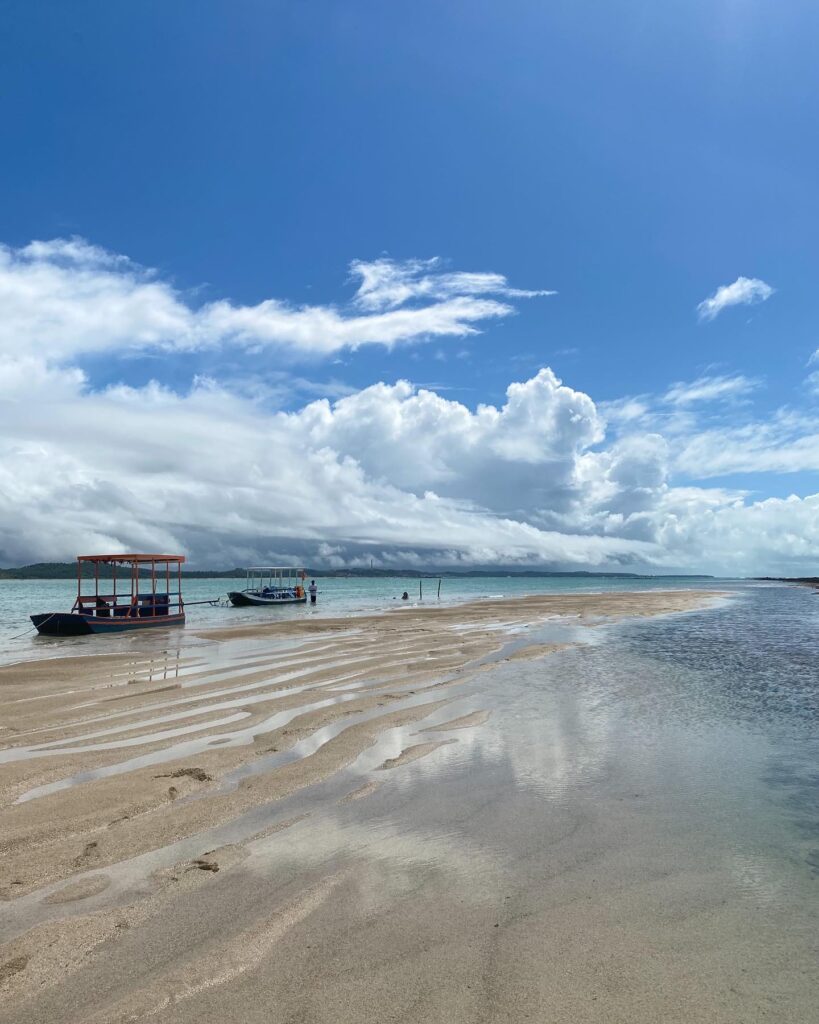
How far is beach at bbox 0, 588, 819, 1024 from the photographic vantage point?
446cm

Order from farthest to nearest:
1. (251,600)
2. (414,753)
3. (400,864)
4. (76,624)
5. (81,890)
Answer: (251,600) < (76,624) < (414,753) < (400,864) < (81,890)

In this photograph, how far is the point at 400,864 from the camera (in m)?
6.53

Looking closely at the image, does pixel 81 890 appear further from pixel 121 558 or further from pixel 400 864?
pixel 121 558

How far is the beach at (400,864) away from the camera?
4.46 metres

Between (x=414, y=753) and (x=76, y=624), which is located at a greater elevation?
(x=414, y=753)

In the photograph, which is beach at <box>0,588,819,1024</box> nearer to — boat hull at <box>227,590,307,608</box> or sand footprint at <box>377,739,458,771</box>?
sand footprint at <box>377,739,458,771</box>

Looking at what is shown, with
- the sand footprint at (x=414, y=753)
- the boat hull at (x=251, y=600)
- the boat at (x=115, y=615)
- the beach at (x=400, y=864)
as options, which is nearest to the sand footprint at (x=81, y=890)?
the beach at (x=400, y=864)

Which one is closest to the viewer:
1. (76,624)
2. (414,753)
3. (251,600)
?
(414,753)

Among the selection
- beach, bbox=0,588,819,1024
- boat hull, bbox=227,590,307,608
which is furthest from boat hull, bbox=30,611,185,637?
boat hull, bbox=227,590,307,608

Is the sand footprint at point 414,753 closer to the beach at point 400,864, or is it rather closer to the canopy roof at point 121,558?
the beach at point 400,864

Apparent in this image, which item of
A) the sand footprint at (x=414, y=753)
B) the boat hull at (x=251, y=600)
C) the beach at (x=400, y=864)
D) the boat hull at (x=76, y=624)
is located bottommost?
the boat hull at (x=251, y=600)

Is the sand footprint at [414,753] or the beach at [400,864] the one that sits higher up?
the beach at [400,864]

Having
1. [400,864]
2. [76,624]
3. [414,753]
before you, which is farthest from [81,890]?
[76,624]

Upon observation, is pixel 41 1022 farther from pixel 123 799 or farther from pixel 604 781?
pixel 604 781
